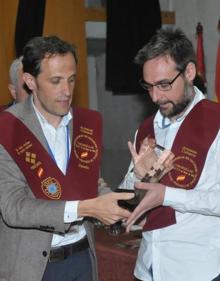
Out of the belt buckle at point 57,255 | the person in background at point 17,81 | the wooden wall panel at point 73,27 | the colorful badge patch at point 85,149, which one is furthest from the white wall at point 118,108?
the belt buckle at point 57,255

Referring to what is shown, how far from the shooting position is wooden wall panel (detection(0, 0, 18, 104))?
4.15 m

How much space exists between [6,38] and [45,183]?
100 inches

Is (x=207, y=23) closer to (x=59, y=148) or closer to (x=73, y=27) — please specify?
(x=73, y=27)

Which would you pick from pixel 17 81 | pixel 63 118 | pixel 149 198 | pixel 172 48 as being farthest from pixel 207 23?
pixel 149 198

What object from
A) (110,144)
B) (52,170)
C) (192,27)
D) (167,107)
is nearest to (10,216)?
(52,170)

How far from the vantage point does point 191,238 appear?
184cm

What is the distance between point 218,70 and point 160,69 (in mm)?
2362

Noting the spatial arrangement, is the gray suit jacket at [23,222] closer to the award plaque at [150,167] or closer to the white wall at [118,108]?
the award plaque at [150,167]

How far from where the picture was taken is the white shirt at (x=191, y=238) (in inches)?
70.1

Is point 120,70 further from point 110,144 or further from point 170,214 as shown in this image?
point 170,214

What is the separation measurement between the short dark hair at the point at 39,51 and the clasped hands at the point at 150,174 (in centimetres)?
40

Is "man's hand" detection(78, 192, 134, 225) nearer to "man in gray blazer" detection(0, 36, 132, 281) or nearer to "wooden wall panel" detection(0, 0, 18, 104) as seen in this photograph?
"man in gray blazer" detection(0, 36, 132, 281)

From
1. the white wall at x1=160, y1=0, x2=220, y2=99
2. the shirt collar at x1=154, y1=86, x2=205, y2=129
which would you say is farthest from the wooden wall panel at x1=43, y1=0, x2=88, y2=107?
the shirt collar at x1=154, y1=86, x2=205, y2=129

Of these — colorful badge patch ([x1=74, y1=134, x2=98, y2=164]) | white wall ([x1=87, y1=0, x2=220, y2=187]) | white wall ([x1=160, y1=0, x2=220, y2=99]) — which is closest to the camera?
colorful badge patch ([x1=74, y1=134, x2=98, y2=164])
